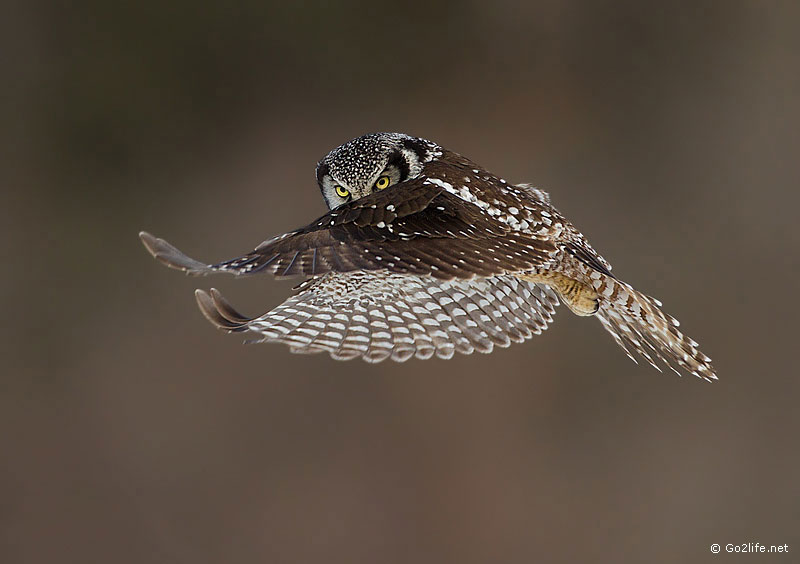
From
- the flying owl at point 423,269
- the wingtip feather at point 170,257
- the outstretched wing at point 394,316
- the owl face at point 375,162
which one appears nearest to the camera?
the wingtip feather at point 170,257

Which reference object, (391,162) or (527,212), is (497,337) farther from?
(391,162)

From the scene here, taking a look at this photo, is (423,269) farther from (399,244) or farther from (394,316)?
(394,316)

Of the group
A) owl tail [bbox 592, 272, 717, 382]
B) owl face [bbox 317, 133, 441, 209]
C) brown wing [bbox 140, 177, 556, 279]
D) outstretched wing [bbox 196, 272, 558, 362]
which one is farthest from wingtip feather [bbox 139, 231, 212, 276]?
owl tail [bbox 592, 272, 717, 382]

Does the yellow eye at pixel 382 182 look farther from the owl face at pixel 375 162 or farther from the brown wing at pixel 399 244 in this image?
the brown wing at pixel 399 244

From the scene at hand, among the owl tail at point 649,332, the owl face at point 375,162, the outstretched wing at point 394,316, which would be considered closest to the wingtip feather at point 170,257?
the outstretched wing at point 394,316

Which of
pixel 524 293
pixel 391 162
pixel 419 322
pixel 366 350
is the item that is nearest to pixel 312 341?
pixel 366 350

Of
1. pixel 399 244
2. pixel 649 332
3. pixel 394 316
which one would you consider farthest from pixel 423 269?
pixel 649 332
